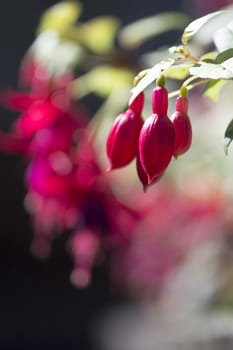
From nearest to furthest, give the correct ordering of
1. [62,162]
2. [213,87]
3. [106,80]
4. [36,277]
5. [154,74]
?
[154,74]
[213,87]
[62,162]
[106,80]
[36,277]

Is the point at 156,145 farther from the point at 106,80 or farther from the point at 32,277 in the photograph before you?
the point at 32,277

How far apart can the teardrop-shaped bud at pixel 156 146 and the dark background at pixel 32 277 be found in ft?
7.30

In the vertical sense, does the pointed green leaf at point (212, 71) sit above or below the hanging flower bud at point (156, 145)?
above

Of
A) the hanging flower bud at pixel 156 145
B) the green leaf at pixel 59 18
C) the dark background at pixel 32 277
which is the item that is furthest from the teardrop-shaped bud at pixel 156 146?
the dark background at pixel 32 277

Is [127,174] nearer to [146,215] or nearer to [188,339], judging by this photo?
[146,215]

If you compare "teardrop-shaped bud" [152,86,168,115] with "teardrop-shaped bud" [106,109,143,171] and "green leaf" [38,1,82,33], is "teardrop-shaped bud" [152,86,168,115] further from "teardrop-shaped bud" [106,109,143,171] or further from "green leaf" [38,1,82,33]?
"green leaf" [38,1,82,33]

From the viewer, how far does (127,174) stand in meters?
1.30

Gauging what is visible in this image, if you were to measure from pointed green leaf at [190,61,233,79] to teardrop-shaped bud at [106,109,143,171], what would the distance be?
0.07 metres

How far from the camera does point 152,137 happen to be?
0.55 meters

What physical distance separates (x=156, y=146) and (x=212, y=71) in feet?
0.18

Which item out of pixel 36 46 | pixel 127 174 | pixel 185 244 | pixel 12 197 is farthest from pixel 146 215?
pixel 12 197

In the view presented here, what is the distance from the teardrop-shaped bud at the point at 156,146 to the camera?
0.55 metres

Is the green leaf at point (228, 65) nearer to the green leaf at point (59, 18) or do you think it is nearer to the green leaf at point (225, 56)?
the green leaf at point (225, 56)

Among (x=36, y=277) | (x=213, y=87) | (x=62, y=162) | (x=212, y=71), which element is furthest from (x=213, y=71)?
(x=36, y=277)
